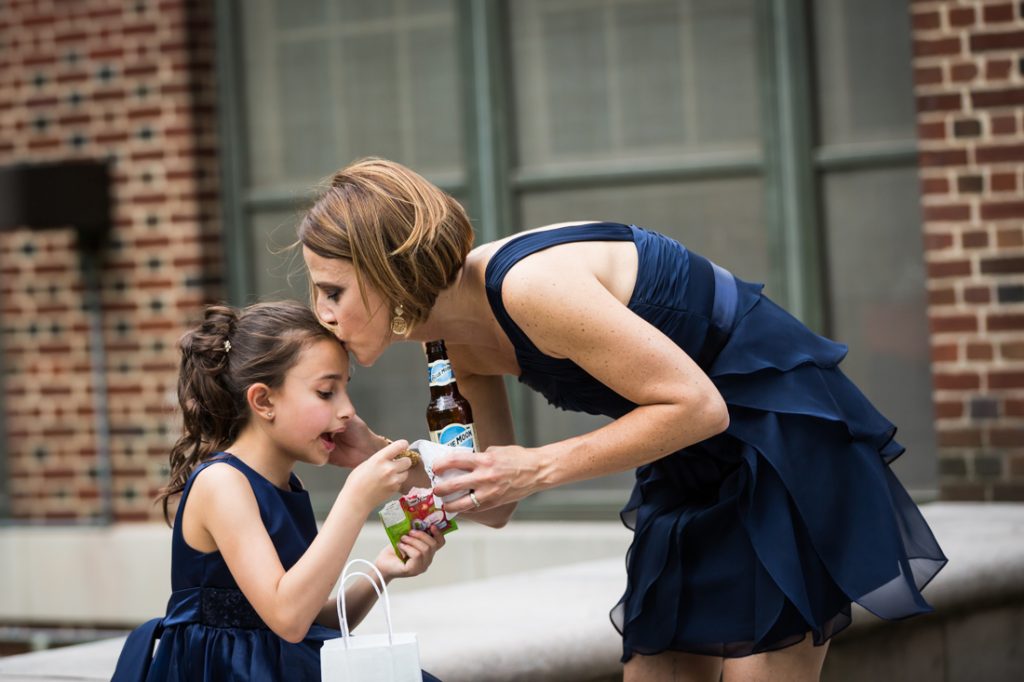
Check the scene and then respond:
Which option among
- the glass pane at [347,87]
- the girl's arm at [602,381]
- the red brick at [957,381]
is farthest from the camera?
the glass pane at [347,87]

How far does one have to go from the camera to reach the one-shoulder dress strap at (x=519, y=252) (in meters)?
3.00

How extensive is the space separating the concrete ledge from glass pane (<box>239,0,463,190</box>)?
2.86 meters

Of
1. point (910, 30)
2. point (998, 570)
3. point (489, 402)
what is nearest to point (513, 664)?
point (489, 402)

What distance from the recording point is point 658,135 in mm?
6941

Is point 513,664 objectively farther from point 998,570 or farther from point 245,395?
point 998,570

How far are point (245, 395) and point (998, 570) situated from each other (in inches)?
110

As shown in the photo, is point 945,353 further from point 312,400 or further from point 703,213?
point 312,400

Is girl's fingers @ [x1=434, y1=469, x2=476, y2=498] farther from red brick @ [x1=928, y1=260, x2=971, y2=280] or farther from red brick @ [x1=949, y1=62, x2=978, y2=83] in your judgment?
red brick @ [x1=949, y1=62, x2=978, y2=83]

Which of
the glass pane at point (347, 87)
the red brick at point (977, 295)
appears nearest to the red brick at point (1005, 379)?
the red brick at point (977, 295)

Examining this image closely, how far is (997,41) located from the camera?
6051 mm

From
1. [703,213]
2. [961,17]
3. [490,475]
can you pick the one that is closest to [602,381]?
Answer: [490,475]

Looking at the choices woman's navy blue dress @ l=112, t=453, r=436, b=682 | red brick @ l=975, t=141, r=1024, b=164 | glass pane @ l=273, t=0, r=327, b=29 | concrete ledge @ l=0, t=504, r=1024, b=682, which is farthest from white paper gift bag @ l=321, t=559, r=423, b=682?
glass pane @ l=273, t=0, r=327, b=29

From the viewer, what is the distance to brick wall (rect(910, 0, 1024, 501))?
605 cm

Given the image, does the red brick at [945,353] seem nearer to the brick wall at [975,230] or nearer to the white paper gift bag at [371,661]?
the brick wall at [975,230]
